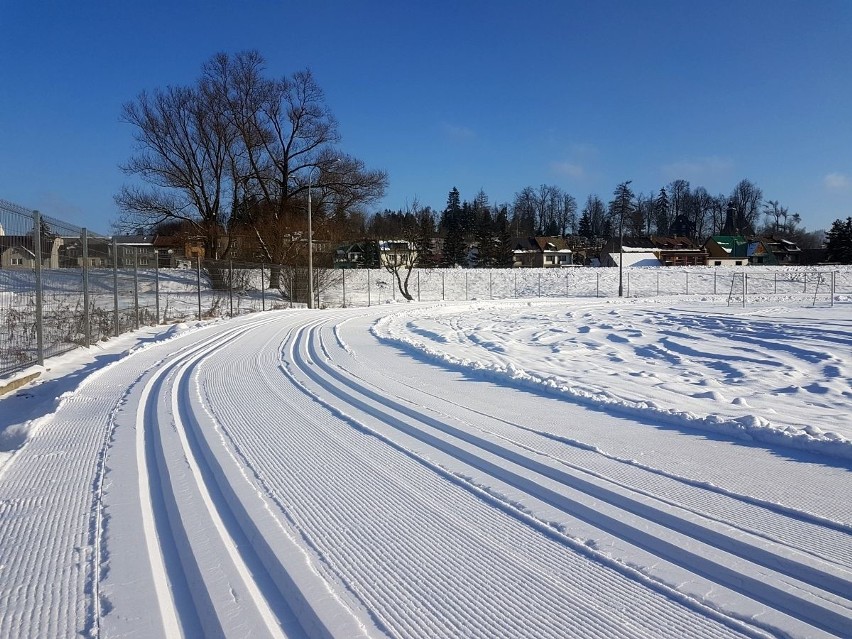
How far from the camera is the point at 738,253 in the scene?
95375mm

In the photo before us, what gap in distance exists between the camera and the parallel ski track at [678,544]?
2945 mm

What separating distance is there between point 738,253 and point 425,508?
341 feet

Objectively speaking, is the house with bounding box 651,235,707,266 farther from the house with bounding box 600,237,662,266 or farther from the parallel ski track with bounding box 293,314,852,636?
the parallel ski track with bounding box 293,314,852,636

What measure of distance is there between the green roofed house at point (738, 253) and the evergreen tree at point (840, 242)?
10.5 metres

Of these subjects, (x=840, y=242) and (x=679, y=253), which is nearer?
(x=840, y=242)

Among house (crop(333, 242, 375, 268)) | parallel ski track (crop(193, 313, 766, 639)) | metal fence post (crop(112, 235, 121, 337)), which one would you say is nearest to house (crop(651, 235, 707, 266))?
house (crop(333, 242, 375, 268))

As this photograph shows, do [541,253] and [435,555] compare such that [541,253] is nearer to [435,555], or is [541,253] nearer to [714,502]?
[714,502]

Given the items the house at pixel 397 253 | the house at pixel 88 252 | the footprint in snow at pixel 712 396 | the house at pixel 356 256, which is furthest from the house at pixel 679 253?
the footprint in snow at pixel 712 396

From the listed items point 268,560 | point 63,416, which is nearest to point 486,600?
point 268,560

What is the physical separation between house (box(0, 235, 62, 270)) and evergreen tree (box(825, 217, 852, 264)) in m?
93.0

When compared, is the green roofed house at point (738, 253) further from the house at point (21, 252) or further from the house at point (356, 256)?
→ the house at point (21, 252)

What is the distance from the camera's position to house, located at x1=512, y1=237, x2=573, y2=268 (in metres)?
96.2

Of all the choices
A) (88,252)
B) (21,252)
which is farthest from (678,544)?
(88,252)

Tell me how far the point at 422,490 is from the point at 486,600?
5.18 feet
